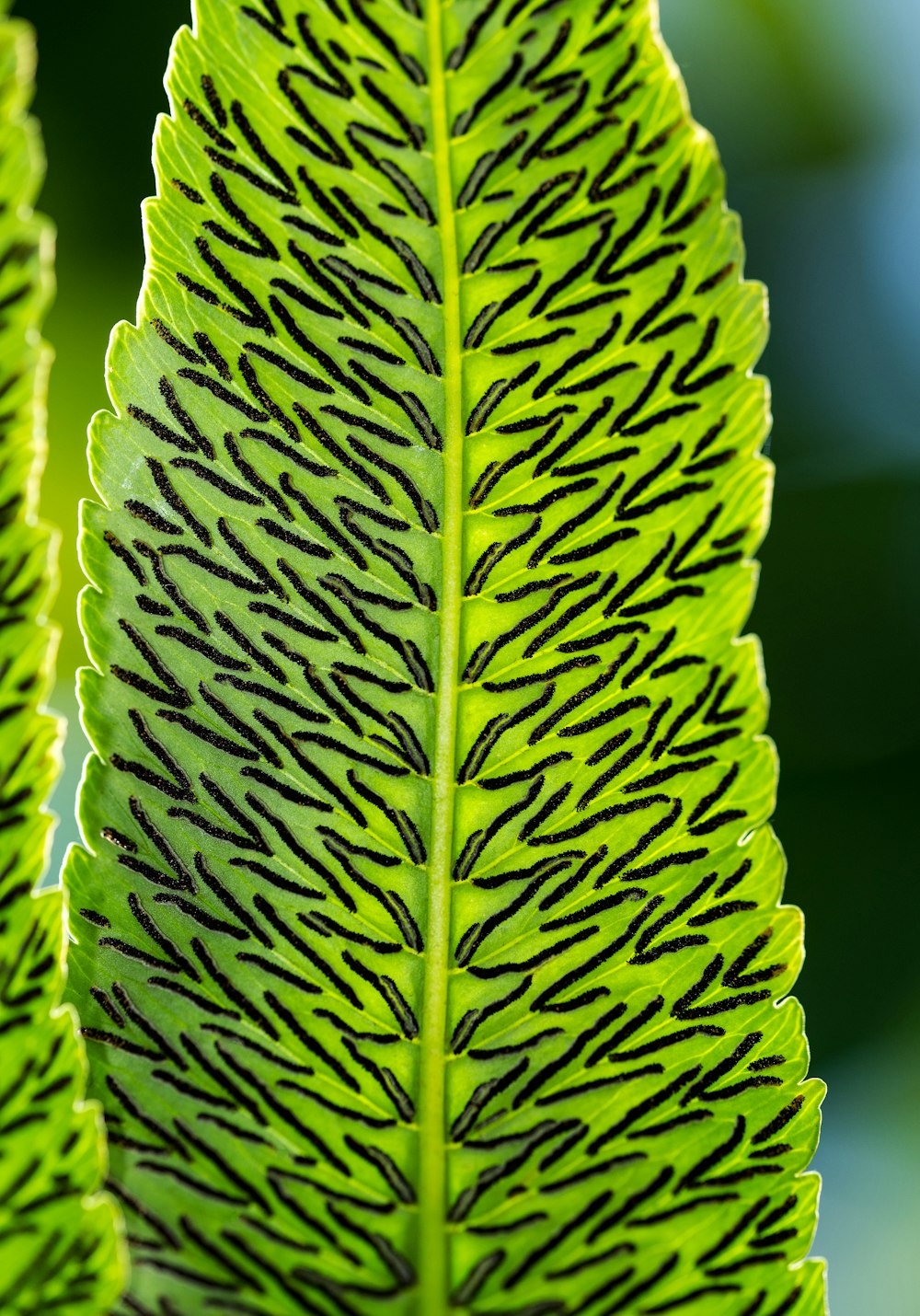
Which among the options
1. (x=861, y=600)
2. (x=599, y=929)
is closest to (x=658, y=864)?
(x=599, y=929)

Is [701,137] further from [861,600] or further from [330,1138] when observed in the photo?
[861,600]
